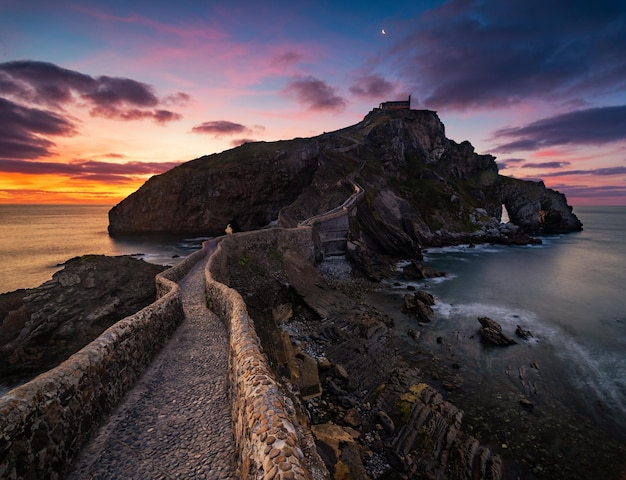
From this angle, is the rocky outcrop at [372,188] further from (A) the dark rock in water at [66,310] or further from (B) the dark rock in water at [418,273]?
(A) the dark rock in water at [66,310]

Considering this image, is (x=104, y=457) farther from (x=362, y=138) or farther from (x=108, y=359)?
(x=362, y=138)

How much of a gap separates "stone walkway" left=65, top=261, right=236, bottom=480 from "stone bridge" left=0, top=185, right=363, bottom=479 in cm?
3

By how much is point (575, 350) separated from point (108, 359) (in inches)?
1363

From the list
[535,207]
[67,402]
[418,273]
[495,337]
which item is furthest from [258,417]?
[535,207]

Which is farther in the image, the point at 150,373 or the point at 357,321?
the point at 357,321

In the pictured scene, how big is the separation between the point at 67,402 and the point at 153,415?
91.9 inches

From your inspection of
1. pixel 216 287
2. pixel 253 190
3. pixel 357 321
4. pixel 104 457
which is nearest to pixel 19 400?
pixel 104 457

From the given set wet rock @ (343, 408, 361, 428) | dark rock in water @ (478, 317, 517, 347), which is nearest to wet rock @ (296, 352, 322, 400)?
wet rock @ (343, 408, 361, 428)

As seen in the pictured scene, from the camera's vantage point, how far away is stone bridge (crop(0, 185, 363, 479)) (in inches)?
235

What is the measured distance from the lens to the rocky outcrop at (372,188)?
3118 inches

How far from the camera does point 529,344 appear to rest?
1085 inches

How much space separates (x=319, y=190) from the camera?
249 feet

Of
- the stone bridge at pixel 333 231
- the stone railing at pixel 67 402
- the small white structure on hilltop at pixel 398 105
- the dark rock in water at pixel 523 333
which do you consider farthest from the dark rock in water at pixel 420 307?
the small white structure on hilltop at pixel 398 105

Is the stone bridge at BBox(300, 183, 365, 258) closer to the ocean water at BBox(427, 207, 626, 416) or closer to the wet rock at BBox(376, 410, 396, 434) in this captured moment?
the ocean water at BBox(427, 207, 626, 416)
